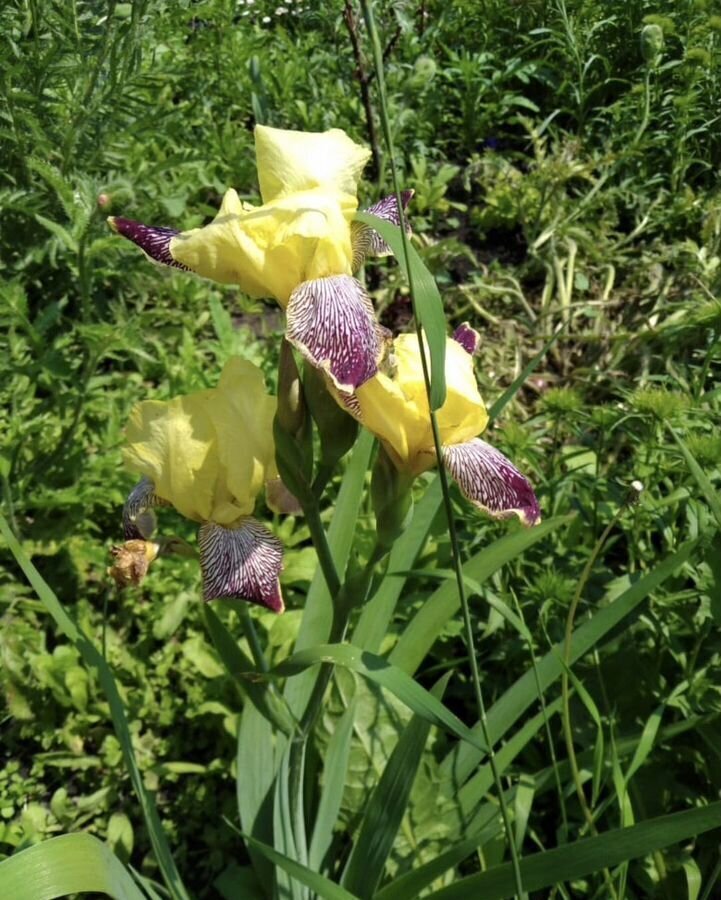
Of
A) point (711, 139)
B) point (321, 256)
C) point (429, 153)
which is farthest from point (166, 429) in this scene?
point (711, 139)

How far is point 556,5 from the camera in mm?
3672

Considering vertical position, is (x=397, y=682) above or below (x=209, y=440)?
below

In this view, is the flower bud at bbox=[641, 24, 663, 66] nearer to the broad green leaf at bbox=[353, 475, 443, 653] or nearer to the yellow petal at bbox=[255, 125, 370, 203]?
the broad green leaf at bbox=[353, 475, 443, 653]

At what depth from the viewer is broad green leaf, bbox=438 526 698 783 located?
1.33 metres

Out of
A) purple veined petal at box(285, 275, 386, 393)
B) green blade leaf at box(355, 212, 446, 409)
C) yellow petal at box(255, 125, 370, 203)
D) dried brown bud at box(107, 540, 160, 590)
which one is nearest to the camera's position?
green blade leaf at box(355, 212, 446, 409)

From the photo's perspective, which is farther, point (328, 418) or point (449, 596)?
point (449, 596)

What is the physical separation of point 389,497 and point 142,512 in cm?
40

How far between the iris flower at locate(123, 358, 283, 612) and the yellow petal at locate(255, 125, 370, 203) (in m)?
0.24

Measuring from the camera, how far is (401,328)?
2.90 m

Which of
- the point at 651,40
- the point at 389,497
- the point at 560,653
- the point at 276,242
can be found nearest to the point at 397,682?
the point at 389,497

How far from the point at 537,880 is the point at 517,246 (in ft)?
8.97

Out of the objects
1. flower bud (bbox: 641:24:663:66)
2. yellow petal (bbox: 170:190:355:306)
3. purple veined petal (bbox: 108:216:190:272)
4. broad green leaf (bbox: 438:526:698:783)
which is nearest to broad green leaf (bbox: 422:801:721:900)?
broad green leaf (bbox: 438:526:698:783)

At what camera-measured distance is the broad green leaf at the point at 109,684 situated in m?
1.20

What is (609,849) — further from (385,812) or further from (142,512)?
(142,512)
